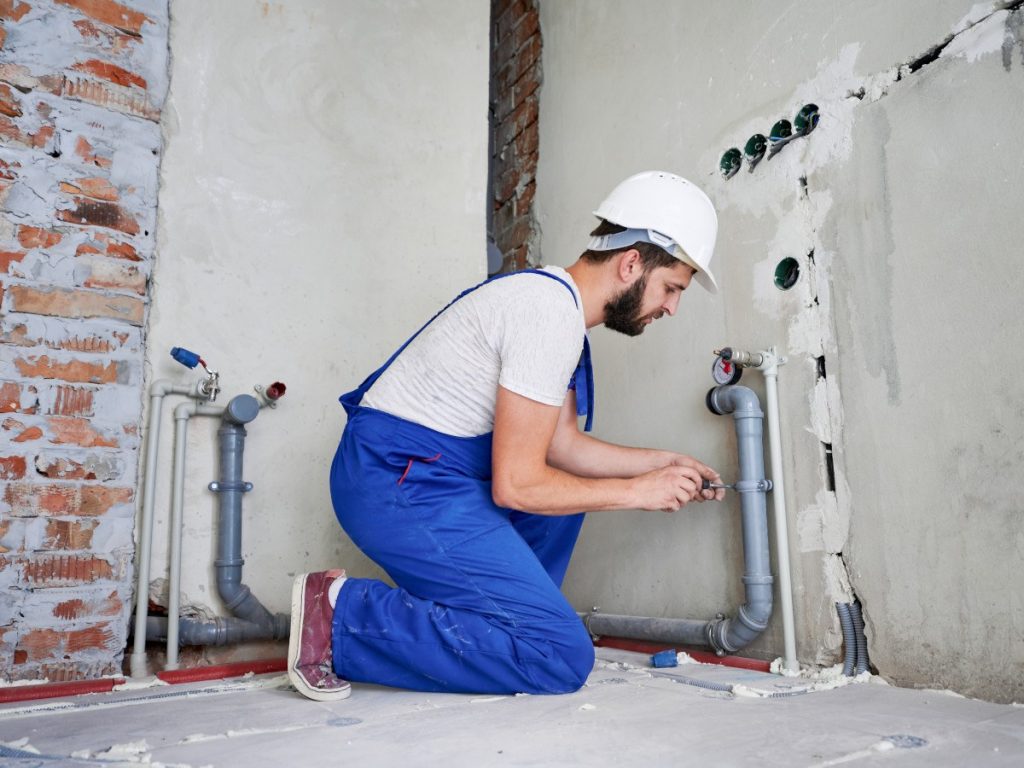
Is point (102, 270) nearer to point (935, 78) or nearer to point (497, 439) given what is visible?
point (497, 439)

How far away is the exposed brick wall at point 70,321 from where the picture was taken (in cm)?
174

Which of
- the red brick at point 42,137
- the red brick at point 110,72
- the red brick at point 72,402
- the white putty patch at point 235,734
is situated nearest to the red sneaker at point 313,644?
the white putty patch at point 235,734

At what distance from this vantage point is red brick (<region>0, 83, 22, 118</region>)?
1842mm

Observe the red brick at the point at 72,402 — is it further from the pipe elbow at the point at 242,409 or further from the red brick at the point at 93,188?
the red brick at the point at 93,188

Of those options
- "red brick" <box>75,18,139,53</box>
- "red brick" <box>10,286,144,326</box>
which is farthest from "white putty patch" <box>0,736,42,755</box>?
"red brick" <box>75,18,139,53</box>

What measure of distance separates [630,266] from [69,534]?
1325mm

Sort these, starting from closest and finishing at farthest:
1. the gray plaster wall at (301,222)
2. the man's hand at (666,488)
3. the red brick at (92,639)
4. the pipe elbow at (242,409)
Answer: the man's hand at (666,488), the red brick at (92,639), the pipe elbow at (242,409), the gray plaster wall at (301,222)

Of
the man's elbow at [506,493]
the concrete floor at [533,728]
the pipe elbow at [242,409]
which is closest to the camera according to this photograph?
the concrete floor at [533,728]

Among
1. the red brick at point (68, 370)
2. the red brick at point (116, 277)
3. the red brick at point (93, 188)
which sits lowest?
the red brick at point (68, 370)

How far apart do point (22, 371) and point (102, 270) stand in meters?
0.28

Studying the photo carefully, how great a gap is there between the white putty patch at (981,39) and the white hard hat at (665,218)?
52 centimetres

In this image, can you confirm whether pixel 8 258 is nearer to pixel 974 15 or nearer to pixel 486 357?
pixel 486 357

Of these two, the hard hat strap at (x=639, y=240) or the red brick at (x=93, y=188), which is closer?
the hard hat strap at (x=639, y=240)

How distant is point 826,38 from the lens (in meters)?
1.77
